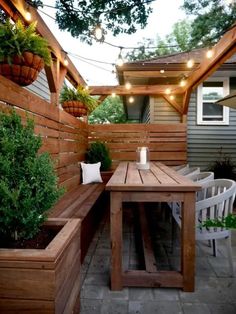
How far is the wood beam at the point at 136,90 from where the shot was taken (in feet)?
20.6

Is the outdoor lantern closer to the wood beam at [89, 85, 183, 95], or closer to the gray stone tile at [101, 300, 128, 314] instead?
the gray stone tile at [101, 300, 128, 314]

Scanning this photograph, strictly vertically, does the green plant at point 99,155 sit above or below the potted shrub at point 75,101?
below

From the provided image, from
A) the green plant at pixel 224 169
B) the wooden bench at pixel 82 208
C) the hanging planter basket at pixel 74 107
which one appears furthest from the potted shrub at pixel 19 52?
the green plant at pixel 224 169

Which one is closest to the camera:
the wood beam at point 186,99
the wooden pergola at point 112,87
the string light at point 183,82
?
the wooden pergola at point 112,87

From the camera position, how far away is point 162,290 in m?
2.22

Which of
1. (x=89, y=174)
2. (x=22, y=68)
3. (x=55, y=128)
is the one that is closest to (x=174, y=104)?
(x=89, y=174)

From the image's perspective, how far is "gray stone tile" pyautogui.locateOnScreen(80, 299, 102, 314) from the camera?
191 centimetres

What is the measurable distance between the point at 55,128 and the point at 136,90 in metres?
3.20

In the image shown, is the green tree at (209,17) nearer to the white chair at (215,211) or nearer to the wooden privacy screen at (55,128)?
the wooden privacy screen at (55,128)

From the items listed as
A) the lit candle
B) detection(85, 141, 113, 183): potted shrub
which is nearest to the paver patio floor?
the lit candle

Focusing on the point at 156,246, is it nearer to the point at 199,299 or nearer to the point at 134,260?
the point at 134,260

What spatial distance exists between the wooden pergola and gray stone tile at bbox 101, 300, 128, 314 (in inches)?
103

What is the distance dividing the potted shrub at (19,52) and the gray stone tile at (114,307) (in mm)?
1948

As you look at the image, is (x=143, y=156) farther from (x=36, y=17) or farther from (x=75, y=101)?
(x=36, y=17)
